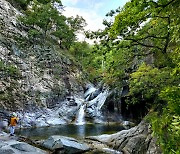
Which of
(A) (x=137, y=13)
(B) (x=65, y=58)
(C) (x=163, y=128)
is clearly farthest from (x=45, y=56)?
(C) (x=163, y=128)

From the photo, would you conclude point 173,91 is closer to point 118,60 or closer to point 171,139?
point 171,139

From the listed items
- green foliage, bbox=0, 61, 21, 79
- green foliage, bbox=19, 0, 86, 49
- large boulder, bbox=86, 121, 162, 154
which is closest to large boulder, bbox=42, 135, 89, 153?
large boulder, bbox=86, 121, 162, 154

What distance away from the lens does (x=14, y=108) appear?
28.9 m

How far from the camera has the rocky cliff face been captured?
30125 mm

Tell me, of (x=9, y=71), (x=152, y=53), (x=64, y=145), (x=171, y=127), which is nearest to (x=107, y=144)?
(x=64, y=145)

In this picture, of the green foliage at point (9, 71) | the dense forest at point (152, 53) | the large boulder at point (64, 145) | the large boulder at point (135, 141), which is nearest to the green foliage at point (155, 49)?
the dense forest at point (152, 53)

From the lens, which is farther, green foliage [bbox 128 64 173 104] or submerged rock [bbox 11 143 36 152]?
green foliage [bbox 128 64 173 104]

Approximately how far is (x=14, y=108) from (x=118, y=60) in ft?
62.8

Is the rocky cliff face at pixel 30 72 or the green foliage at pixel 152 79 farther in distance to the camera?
the rocky cliff face at pixel 30 72

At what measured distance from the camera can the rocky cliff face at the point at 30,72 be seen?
30.1 meters

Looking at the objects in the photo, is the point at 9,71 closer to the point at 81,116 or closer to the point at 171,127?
the point at 81,116

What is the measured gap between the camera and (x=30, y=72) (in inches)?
1368

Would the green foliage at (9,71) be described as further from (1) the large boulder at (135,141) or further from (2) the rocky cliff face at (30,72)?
(1) the large boulder at (135,141)

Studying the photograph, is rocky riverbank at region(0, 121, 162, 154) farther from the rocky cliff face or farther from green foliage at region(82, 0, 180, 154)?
the rocky cliff face
